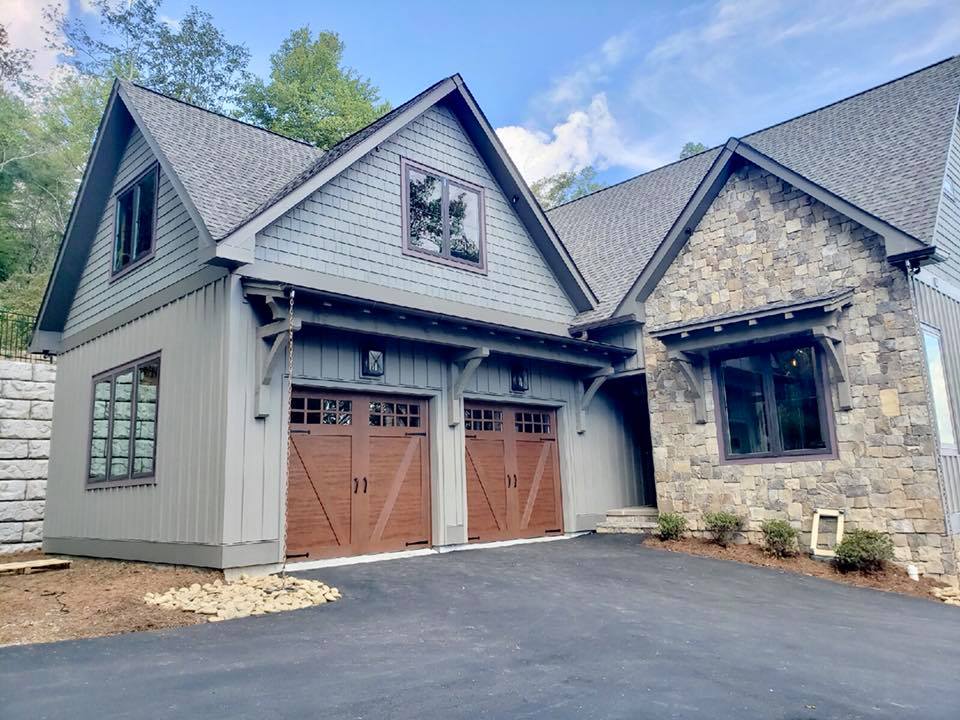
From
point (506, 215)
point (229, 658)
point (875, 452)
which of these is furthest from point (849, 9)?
point (229, 658)

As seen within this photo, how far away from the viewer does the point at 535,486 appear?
467 inches

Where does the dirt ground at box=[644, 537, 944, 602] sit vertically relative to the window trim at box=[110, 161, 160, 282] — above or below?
below

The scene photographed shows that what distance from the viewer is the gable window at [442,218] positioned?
10852 mm

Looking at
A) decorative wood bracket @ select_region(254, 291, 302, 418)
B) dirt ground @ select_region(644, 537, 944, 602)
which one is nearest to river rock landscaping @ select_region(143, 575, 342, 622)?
decorative wood bracket @ select_region(254, 291, 302, 418)

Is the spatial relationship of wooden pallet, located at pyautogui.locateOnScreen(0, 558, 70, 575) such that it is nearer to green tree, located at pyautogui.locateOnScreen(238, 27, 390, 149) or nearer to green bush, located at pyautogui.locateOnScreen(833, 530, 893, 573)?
green bush, located at pyautogui.locateOnScreen(833, 530, 893, 573)

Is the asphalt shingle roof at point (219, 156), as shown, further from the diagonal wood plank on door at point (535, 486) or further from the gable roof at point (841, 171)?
the diagonal wood plank on door at point (535, 486)

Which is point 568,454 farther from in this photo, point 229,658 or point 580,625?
point 229,658

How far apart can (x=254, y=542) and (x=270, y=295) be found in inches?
107

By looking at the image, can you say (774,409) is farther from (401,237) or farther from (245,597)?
(245,597)

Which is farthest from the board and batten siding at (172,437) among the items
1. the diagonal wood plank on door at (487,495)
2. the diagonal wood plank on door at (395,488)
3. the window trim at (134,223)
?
the diagonal wood plank on door at (487,495)

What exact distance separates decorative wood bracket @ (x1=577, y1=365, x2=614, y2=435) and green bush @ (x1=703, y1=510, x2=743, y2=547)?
2.82 metres

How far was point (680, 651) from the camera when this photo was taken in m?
5.29

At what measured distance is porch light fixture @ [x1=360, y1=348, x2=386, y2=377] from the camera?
376 inches

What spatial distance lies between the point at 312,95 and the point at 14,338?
19.1 m
